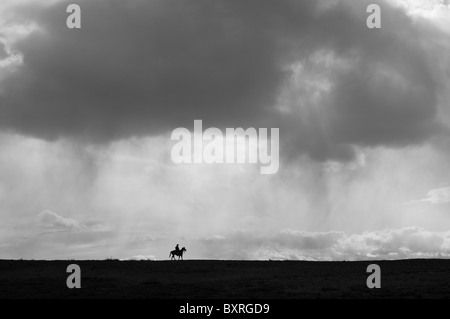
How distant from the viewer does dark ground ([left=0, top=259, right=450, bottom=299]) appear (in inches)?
1403

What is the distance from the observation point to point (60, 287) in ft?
124

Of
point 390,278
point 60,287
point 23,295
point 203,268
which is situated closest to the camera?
point 23,295

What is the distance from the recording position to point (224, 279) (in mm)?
41844

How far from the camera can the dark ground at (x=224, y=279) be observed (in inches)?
1403

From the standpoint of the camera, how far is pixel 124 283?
3988cm
